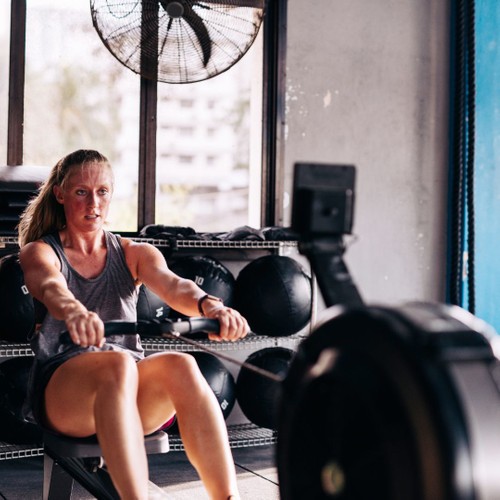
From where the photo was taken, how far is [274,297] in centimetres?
350

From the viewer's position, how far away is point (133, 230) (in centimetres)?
411

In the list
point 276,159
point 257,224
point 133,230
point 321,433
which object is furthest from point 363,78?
point 321,433

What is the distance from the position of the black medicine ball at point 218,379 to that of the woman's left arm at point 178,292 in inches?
44.0

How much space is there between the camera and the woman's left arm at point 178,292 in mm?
1939

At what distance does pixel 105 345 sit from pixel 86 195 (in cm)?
45

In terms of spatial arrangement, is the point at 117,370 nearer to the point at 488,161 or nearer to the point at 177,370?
the point at 177,370

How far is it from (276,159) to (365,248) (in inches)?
28.2

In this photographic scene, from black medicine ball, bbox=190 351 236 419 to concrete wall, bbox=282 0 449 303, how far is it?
100cm

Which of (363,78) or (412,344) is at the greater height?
(363,78)

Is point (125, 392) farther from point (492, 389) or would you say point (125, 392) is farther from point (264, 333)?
point (264, 333)

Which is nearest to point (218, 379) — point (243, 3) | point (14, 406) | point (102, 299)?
point (14, 406)

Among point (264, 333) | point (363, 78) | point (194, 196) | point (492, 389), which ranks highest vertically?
point (363, 78)

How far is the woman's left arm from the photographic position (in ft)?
6.36

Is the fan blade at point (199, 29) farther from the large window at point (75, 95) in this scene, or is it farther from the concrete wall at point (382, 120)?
the concrete wall at point (382, 120)
